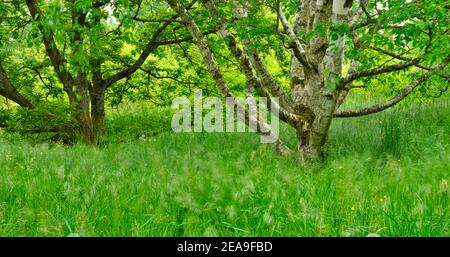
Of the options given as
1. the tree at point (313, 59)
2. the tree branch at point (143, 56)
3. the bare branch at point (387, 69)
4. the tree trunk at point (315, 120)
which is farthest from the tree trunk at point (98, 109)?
the bare branch at point (387, 69)

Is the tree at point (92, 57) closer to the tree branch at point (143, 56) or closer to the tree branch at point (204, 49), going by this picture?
the tree branch at point (143, 56)

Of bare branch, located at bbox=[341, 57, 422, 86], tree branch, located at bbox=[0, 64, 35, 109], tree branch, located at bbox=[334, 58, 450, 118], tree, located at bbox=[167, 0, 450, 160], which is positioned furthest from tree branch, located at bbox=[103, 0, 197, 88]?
bare branch, located at bbox=[341, 57, 422, 86]

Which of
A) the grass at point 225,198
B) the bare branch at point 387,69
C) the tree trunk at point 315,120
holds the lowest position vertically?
the grass at point 225,198

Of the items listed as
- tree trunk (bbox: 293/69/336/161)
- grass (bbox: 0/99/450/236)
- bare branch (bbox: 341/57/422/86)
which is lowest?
grass (bbox: 0/99/450/236)

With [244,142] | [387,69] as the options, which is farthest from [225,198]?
[244,142]

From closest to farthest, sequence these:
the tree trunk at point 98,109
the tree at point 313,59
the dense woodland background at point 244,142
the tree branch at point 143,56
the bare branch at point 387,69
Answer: the dense woodland background at point 244,142 → the bare branch at point 387,69 → the tree at point 313,59 → the tree branch at point 143,56 → the tree trunk at point 98,109

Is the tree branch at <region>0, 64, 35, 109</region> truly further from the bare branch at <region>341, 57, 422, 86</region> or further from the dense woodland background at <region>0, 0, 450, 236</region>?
the bare branch at <region>341, 57, 422, 86</region>

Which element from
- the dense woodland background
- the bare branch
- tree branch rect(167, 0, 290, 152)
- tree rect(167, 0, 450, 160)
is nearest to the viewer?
the dense woodland background

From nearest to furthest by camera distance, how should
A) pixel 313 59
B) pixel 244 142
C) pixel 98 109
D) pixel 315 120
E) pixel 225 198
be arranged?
pixel 225 198, pixel 313 59, pixel 315 120, pixel 244 142, pixel 98 109

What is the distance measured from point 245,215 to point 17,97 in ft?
27.0

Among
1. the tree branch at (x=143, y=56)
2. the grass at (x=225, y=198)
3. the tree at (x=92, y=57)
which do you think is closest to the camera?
the grass at (x=225, y=198)

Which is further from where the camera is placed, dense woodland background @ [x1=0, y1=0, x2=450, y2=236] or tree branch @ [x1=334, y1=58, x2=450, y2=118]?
tree branch @ [x1=334, y1=58, x2=450, y2=118]

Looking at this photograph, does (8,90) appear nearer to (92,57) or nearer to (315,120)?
(92,57)
